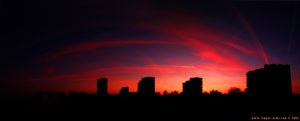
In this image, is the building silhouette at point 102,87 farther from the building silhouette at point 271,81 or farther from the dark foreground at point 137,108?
the building silhouette at point 271,81

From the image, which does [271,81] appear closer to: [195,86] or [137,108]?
[195,86]

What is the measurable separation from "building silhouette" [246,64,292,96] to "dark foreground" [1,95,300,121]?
170cm

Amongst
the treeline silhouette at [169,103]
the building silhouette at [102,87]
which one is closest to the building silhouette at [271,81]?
the treeline silhouette at [169,103]

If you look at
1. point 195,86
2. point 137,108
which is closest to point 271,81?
point 195,86

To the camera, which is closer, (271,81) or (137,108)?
(271,81)

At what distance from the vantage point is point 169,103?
49.4 meters

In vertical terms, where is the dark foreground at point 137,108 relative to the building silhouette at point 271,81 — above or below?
below

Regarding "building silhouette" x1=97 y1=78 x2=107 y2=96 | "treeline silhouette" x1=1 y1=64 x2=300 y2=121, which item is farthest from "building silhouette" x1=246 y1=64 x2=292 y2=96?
"building silhouette" x1=97 y1=78 x2=107 y2=96

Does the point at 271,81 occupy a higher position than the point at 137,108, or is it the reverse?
the point at 271,81

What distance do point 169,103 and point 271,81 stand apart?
46.8 ft

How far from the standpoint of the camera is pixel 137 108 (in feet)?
158

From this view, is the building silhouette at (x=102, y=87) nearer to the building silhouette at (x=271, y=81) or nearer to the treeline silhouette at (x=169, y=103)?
the treeline silhouette at (x=169, y=103)

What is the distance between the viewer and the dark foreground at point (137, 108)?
1818 inches

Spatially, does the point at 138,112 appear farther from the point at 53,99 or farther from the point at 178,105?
the point at 53,99
